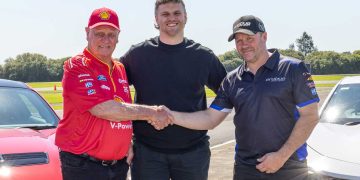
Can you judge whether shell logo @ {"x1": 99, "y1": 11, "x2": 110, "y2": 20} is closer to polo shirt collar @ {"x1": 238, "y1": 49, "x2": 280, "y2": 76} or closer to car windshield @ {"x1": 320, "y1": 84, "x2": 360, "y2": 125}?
polo shirt collar @ {"x1": 238, "y1": 49, "x2": 280, "y2": 76}

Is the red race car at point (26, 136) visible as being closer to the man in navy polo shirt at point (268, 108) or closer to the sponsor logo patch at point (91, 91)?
the sponsor logo patch at point (91, 91)

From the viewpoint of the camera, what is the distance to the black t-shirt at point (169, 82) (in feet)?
12.6

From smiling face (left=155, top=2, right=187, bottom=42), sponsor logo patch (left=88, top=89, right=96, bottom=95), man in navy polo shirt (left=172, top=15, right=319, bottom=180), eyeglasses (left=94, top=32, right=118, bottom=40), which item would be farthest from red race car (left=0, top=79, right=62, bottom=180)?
man in navy polo shirt (left=172, top=15, right=319, bottom=180)

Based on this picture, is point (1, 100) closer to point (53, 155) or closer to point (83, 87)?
point (53, 155)

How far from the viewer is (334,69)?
78.2 m

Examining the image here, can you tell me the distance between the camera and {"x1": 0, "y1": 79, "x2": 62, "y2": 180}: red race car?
11.2 ft

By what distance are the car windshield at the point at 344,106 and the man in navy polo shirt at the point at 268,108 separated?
2.05m

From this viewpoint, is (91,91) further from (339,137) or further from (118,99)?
(339,137)

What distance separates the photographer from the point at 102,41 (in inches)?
136

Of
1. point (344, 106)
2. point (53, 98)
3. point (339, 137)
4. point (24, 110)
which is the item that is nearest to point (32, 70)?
point (53, 98)

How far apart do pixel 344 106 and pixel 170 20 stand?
8.83 ft

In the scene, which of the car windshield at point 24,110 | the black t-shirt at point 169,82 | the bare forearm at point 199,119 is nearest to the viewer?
the bare forearm at point 199,119

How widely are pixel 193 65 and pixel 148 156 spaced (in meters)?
0.87

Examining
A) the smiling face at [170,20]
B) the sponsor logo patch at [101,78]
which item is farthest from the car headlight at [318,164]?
the sponsor logo patch at [101,78]
